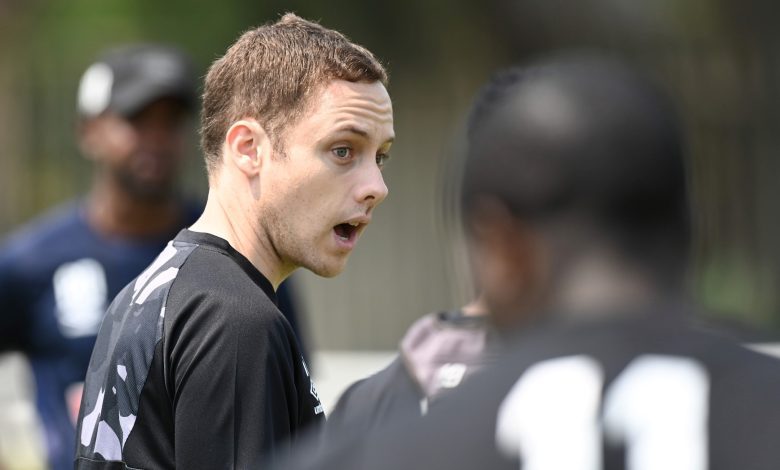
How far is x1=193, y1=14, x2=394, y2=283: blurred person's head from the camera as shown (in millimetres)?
2771

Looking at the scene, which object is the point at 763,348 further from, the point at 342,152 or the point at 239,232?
the point at 239,232

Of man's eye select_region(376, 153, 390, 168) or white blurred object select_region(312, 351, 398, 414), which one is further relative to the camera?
white blurred object select_region(312, 351, 398, 414)

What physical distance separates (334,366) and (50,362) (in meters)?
5.35

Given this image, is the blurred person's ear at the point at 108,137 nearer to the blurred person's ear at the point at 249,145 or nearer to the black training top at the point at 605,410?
the blurred person's ear at the point at 249,145

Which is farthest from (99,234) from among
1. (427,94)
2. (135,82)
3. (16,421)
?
(427,94)

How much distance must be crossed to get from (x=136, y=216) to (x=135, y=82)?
0.58 metres

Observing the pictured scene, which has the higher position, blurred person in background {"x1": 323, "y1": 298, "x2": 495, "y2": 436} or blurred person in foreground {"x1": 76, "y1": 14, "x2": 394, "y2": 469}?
blurred person in foreground {"x1": 76, "y1": 14, "x2": 394, "y2": 469}

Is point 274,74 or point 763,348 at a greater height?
point 274,74

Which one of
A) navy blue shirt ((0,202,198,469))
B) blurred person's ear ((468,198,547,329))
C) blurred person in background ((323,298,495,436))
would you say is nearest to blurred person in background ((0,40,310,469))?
navy blue shirt ((0,202,198,469))

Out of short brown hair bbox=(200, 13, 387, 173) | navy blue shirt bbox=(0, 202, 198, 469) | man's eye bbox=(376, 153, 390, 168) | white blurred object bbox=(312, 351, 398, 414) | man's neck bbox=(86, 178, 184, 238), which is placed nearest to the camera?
short brown hair bbox=(200, 13, 387, 173)

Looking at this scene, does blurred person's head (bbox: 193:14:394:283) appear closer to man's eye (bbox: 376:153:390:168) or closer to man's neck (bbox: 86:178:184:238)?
man's eye (bbox: 376:153:390:168)

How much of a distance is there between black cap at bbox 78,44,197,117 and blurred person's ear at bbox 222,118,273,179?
281cm

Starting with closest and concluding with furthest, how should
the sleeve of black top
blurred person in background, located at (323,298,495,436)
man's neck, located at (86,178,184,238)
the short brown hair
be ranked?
1. the sleeve of black top
2. the short brown hair
3. blurred person in background, located at (323,298,495,436)
4. man's neck, located at (86,178,184,238)

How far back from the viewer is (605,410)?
1.72 metres
